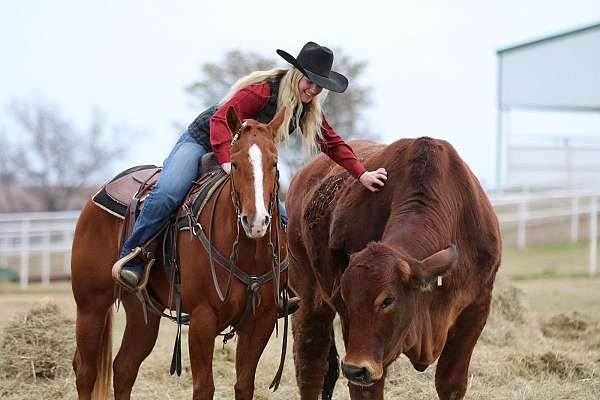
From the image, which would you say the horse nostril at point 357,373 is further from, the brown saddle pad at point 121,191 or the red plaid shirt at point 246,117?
the brown saddle pad at point 121,191

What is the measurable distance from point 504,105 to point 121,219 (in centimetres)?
2722

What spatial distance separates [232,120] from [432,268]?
1345 millimetres

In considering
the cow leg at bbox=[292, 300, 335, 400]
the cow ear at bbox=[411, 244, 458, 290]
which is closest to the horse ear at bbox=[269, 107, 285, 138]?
the cow ear at bbox=[411, 244, 458, 290]

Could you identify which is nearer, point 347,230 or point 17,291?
point 347,230

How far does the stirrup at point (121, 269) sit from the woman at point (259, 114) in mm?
16

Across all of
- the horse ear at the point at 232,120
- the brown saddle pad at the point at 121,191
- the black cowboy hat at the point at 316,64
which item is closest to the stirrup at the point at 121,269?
the brown saddle pad at the point at 121,191

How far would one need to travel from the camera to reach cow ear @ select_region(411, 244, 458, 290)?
4664 millimetres

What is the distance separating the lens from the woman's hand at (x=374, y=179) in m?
5.73

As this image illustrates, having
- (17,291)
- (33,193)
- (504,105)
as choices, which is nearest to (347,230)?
(17,291)

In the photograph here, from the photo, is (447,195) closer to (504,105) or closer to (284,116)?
(284,116)

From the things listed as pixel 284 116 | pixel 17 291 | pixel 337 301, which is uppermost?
pixel 284 116

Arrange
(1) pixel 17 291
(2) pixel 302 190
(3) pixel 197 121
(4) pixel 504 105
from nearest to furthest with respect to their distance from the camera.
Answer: (3) pixel 197 121, (2) pixel 302 190, (1) pixel 17 291, (4) pixel 504 105

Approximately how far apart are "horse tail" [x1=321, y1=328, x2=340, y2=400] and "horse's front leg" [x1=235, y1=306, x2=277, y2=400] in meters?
1.66

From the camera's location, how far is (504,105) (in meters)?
31.8
